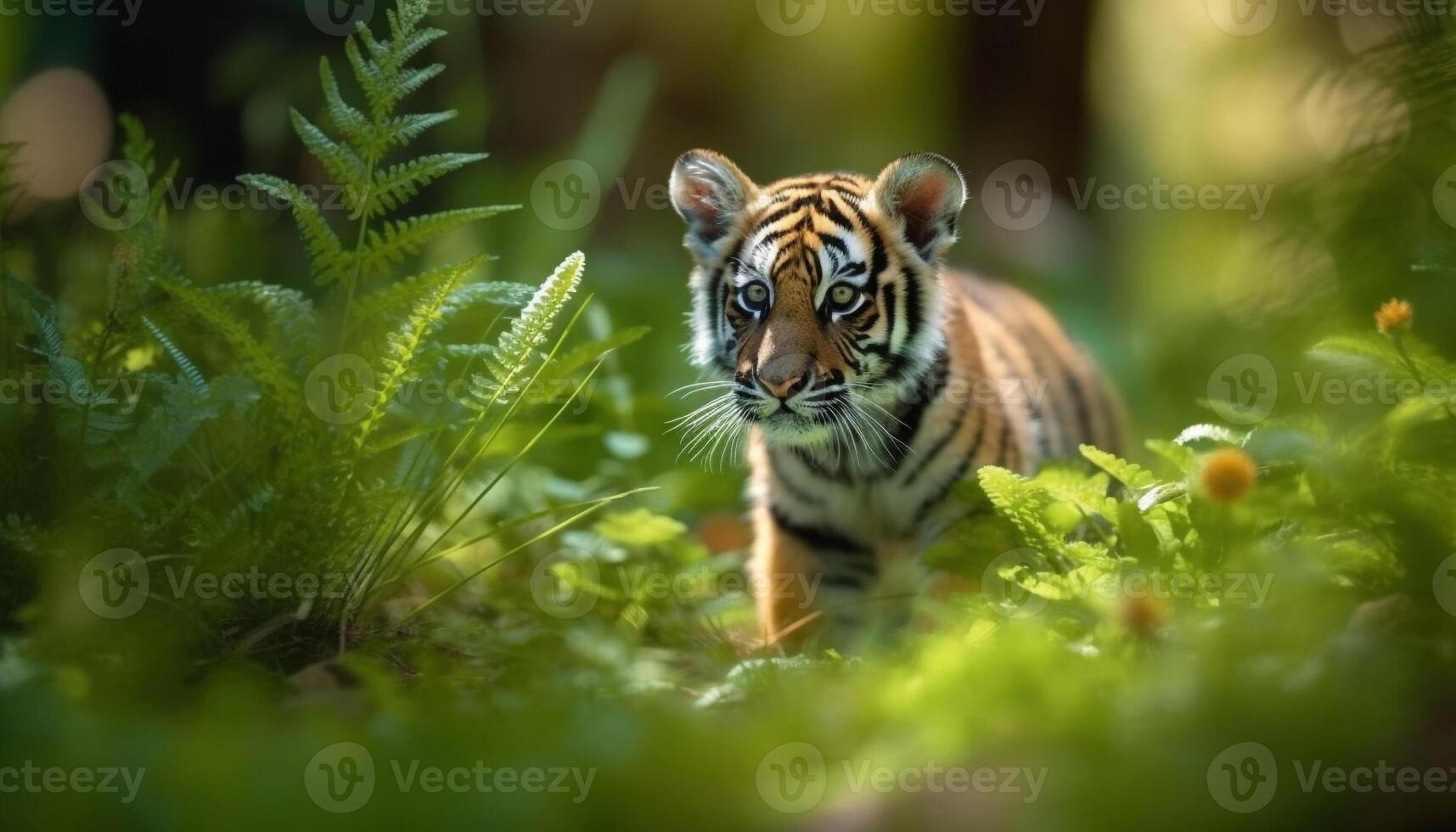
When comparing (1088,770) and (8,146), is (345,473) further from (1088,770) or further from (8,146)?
(1088,770)

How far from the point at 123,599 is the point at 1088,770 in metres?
2.05

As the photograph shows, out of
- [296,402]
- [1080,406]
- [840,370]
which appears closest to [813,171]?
[1080,406]

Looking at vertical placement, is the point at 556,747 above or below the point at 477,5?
below

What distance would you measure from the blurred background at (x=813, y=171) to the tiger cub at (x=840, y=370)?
40cm

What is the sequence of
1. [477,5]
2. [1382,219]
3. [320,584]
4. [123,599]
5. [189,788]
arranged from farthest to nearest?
[477,5] → [1382,219] → [320,584] → [123,599] → [189,788]

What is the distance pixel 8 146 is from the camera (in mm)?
3205

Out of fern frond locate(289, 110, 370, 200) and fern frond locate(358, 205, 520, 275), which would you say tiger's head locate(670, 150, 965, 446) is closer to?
fern frond locate(358, 205, 520, 275)

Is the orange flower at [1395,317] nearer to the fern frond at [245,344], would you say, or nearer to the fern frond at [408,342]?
the fern frond at [408,342]

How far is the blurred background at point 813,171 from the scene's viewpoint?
1.86 metres

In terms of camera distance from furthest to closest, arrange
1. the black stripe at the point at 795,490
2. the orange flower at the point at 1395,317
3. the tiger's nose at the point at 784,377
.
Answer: the black stripe at the point at 795,490 < the tiger's nose at the point at 784,377 < the orange flower at the point at 1395,317

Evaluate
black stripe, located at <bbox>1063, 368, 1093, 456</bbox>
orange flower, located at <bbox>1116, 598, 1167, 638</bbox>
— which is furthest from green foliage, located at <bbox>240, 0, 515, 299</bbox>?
black stripe, located at <bbox>1063, 368, 1093, 456</bbox>

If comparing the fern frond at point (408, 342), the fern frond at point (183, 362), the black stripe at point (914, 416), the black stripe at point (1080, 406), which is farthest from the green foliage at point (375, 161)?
the black stripe at point (1080, 406)

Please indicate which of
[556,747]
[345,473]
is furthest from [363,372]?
[556,747]

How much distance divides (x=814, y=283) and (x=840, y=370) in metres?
0.30
